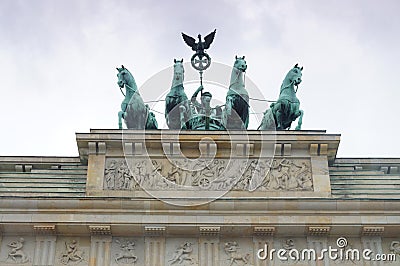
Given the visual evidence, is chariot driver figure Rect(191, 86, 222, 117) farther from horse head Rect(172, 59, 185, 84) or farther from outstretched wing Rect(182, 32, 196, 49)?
outstretched wing Rect(182, 32, 196, 49)

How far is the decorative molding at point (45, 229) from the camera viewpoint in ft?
64.6

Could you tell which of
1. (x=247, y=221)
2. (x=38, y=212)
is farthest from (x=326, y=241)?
(x=38, y=212)

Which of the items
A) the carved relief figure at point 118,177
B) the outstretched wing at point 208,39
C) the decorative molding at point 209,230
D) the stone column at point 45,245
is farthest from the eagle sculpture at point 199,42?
the stone column at point 45,245

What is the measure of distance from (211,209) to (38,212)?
149 inches

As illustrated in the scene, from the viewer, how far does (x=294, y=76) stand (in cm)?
2364

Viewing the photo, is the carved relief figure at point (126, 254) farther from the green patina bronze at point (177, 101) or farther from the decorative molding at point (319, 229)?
the green patina bronze at point (177, 101)

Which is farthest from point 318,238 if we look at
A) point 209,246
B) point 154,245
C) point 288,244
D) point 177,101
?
point 177,101

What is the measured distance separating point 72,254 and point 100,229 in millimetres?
814

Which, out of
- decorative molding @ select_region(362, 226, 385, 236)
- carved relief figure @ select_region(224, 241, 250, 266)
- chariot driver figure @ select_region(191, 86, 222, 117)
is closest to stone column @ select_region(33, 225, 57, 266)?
carved relief figure @ select_region(224, 241, 250, 266)

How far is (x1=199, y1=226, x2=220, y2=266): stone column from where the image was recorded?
19625mm

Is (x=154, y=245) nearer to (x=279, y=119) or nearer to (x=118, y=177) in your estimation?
(x=118, y=177)

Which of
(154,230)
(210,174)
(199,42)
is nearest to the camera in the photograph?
(154,230)

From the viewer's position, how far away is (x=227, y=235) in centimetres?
2000

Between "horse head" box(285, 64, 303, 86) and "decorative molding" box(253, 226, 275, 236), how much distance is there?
512 centimetres
